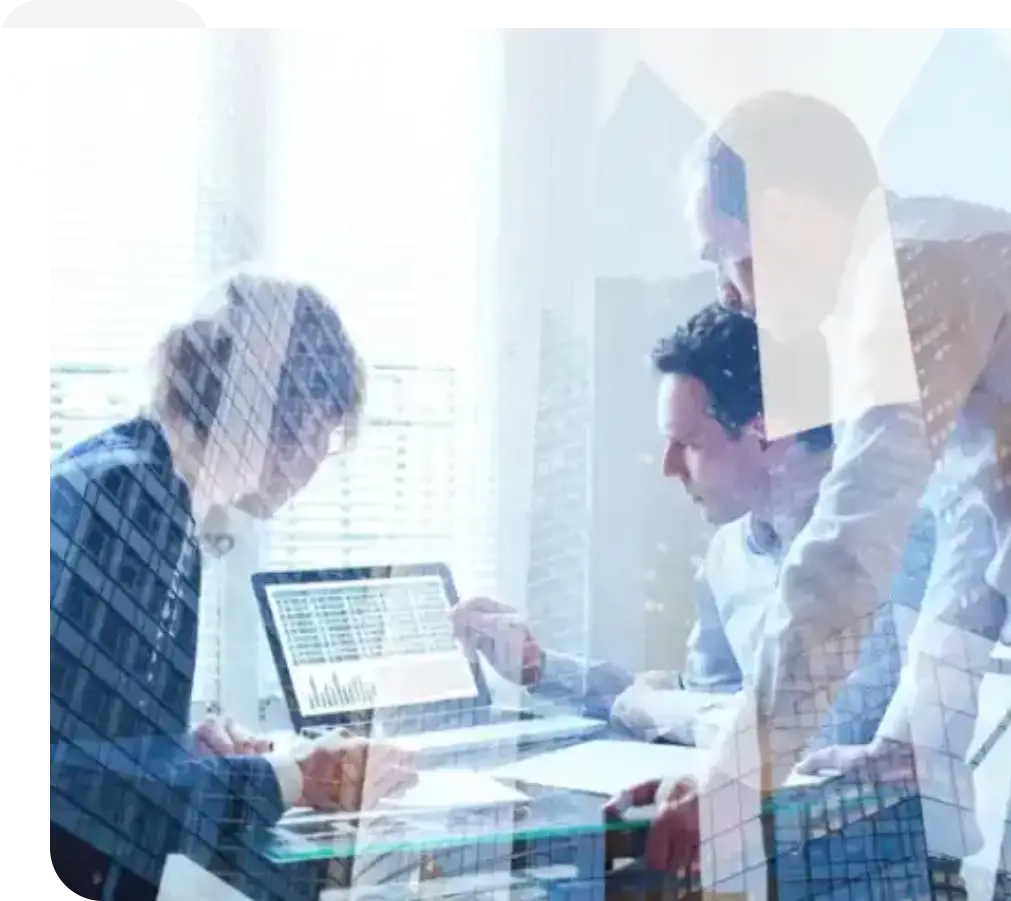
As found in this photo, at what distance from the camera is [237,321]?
125 cm

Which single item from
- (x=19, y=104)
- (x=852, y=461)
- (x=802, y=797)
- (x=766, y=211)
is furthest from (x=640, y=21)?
(x=802, y=797)

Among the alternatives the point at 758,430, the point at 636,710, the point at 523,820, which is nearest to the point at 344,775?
the point at 523,820

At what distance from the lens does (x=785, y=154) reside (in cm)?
126

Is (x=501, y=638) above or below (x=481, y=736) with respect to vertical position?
above

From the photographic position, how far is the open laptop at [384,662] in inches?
48.4

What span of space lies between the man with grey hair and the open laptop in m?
0.21

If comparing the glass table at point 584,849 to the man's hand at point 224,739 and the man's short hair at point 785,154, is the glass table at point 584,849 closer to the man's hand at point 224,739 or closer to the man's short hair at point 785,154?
the man's hand at point 224,739

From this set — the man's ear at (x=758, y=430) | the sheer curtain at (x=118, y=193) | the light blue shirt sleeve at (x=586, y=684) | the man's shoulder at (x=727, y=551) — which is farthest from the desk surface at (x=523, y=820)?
the sheer curtain at (x=118, y=193)

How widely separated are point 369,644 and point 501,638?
0.15 meters

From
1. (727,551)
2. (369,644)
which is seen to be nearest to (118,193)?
(369,644)

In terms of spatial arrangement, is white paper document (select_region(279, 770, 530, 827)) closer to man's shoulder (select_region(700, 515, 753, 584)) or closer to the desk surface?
the desk surface

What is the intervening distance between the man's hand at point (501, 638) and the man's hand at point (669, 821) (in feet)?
0.60

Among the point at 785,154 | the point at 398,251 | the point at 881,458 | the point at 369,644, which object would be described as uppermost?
the point at 785,154

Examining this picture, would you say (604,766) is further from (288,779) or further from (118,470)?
(118,470)
